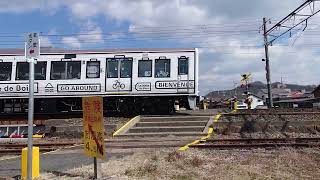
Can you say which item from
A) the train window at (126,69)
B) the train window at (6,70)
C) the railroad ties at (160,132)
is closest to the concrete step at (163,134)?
the railroad ties at (160,132)

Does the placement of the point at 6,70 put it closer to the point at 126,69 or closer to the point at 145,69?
the point at 126,69

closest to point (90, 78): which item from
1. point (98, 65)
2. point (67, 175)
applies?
point (98, 65)

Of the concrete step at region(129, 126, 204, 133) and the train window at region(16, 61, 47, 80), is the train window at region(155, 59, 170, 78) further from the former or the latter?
the train window at region(16, 61, 47, 80)

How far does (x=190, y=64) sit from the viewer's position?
78.9ft

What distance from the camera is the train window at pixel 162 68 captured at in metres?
24.2

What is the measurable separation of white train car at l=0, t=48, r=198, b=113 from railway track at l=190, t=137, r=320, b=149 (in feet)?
23.3

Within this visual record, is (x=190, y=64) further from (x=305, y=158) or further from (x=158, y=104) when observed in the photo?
(x=305, y=158)

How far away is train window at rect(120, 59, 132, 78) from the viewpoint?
24.4 meters

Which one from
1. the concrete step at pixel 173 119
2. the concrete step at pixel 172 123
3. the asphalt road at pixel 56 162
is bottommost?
the asphalt road at pixel 56 162

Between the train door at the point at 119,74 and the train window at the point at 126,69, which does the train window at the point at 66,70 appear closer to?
the train door at the point at 119,74

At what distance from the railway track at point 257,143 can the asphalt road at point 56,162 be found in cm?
318

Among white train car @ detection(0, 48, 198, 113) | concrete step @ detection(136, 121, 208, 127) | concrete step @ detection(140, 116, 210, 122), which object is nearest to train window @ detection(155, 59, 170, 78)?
white train car @ detection(0, 48, 198, 113)

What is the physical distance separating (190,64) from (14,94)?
356 inches

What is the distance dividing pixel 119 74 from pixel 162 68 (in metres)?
2.18
